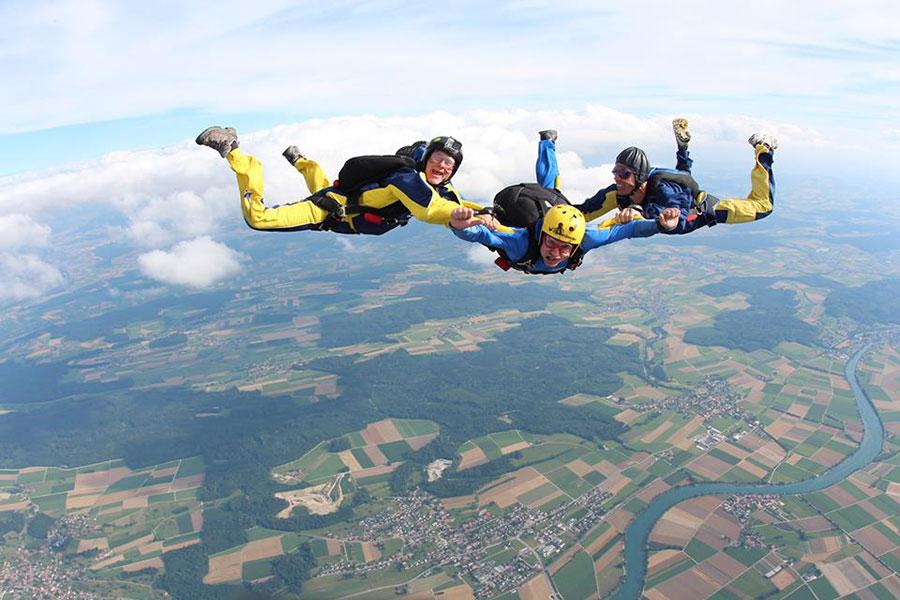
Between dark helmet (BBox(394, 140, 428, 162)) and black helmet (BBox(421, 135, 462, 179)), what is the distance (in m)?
0.65

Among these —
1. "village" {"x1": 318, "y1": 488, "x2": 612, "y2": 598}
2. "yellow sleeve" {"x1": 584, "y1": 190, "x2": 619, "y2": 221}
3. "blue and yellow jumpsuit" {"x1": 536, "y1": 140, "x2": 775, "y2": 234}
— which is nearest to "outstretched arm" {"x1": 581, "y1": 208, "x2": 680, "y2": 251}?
"blue and yellow jumpsuit" {"x1": 536, "y1": 140, "x2": 775, "y2": 234}

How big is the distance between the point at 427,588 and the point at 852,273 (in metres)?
170

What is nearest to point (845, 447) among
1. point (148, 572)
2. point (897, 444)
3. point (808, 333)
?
point (897, 444)

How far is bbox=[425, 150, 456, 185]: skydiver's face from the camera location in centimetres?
809

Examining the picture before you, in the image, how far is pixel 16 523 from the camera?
65.4 metres

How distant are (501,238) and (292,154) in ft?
17.4

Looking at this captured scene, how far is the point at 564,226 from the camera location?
25.3 ft

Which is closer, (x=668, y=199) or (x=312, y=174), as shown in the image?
(x=668, y=199)

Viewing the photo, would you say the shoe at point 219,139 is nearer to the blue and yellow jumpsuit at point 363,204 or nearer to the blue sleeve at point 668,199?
the blue and yellow jumpsuit at point 363,204

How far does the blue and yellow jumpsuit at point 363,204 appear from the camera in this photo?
7.53 metres

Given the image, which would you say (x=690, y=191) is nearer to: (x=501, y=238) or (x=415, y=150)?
(x=501, y=238)

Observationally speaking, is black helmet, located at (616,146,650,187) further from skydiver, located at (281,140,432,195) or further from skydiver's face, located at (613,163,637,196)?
skydiver, located at (281,140,432,195)

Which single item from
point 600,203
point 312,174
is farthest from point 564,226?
point 312,174

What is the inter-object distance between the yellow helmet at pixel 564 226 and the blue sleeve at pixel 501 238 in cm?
48
